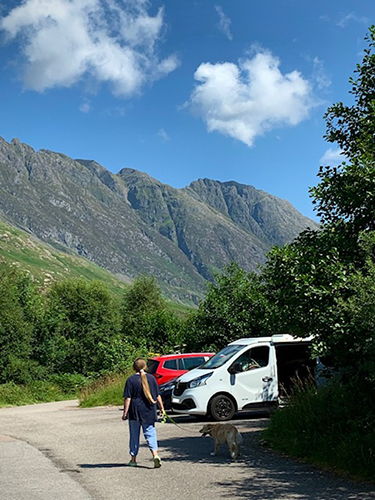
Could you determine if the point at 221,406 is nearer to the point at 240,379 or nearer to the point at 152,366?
the point at 240,379

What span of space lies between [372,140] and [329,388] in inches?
182

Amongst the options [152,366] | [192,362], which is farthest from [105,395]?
[192,362]

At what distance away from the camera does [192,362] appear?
2042 centimetres

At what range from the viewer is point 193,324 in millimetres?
33156

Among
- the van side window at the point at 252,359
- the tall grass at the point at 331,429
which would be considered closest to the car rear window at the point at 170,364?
the van side window at the point at 252,359

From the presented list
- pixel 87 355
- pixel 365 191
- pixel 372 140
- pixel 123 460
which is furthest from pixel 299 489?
pixel 87 355

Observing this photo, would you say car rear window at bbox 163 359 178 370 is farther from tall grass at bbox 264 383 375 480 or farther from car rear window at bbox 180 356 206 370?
tall grass at bbox 264 383 375 480

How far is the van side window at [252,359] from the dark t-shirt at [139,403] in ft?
20.7

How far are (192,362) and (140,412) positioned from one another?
1164cm

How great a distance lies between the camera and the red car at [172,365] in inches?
786

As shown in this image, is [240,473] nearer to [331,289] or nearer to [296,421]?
[296,421]

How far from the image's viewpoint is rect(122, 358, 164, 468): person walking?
8.89 m

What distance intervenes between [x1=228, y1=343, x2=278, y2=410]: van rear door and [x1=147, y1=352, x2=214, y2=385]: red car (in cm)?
522

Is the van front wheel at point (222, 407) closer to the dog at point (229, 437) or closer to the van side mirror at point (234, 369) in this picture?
the van side mirror at point (234, 369)
